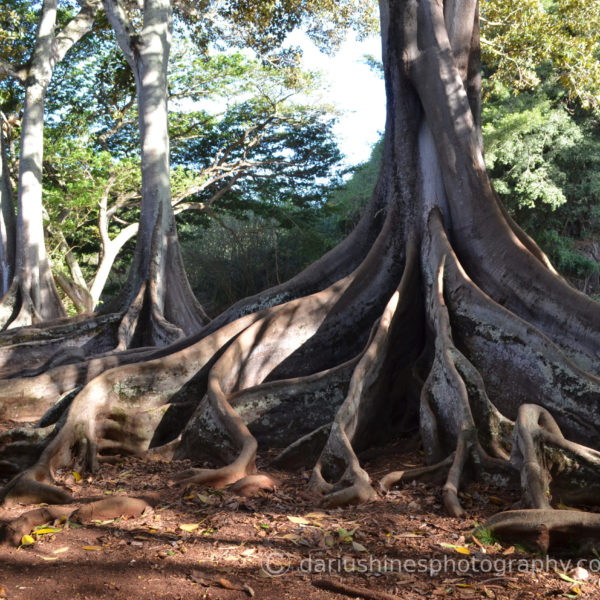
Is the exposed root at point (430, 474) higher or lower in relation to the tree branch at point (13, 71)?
lower

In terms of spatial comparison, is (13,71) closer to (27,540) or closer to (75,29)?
(75,29)

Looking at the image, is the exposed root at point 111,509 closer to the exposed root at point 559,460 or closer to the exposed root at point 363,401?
the exposed root at point 363,401

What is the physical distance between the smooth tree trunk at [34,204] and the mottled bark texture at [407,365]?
6259mm

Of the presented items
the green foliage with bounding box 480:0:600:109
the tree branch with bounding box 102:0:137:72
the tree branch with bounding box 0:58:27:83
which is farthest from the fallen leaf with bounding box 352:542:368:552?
the tree branch with bounding box 0:58:27:83

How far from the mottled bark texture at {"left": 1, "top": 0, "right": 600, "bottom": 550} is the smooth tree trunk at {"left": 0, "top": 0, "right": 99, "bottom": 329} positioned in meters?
6.26

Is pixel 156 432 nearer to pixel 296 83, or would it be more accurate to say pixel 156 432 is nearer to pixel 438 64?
pixel 438 64

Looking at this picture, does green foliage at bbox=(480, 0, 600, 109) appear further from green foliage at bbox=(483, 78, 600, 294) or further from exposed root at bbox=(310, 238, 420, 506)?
exposed root at bbox=(310, 238, 420, 506)

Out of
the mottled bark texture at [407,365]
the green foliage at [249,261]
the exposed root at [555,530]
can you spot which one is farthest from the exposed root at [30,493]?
the green foliage at [249,261]

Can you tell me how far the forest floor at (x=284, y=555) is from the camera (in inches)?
116

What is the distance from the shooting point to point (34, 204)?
13289 mm

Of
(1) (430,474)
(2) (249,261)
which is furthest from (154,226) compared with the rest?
(2) (249,261)

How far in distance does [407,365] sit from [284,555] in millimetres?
3002

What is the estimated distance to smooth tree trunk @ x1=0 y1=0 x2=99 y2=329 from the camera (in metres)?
12.6

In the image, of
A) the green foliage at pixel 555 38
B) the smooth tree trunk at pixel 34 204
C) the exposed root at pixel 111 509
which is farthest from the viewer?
the green foliage at pixel 555 38
